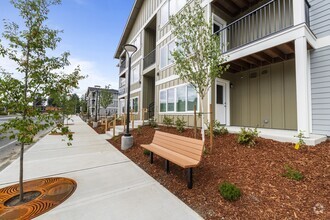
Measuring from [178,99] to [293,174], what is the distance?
7207 mm

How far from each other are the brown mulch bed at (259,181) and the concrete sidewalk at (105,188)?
1.15 ft

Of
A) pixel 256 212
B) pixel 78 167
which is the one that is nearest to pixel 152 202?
pixel 256 212

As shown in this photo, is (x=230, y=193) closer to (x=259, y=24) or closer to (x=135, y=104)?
(x=259, y=24)

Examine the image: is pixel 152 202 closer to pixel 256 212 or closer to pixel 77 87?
pixel 256 212

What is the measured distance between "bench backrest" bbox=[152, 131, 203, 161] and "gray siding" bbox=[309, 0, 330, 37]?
640 centimetres

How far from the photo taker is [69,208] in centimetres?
285

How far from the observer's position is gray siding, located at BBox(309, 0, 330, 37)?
5816 mm

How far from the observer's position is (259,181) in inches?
133

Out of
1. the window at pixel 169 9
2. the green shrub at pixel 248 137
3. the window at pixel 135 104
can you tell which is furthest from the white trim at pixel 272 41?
the window at pixel 135 104

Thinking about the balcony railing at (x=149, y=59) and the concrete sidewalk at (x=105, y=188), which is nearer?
the concrete sidewalk at (x=105, y=188)

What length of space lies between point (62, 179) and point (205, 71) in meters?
5.02

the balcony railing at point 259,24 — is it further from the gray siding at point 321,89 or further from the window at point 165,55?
the window at point 165,55

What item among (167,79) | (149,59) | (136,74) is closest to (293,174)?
(167,79)

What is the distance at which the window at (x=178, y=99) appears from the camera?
9.04m
